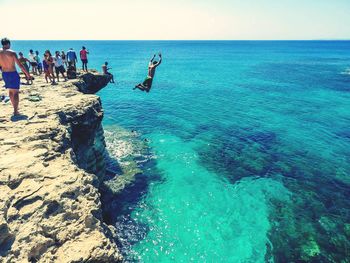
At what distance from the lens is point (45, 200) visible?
25.1ft

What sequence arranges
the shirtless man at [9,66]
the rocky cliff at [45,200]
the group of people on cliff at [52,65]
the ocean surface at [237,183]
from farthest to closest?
the group of people on cliff at [52,65] < the ocean surface at [237,183] < the shirtless man at [9,66] < the rocky cliff at [45,200]

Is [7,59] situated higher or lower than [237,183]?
higher

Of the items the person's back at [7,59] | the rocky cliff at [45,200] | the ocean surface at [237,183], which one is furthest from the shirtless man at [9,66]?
the ocean surface at [237,183]

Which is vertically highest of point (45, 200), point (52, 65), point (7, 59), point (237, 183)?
point (7, 59)

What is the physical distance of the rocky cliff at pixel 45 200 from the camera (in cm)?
656

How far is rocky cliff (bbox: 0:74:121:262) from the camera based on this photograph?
21.5 ft

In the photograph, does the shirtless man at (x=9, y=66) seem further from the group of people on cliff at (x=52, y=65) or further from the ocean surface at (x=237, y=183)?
the ocean surface at (x=237, y=183)

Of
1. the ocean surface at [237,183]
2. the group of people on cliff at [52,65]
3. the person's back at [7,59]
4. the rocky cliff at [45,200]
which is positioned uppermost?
the person's back at [7,59]

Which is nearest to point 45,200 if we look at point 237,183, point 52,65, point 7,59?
point 7,59

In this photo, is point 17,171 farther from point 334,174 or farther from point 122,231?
point 334,174

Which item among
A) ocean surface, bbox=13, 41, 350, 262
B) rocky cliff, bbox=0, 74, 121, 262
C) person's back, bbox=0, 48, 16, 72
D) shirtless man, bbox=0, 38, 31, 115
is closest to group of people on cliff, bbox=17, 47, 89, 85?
shirtless man, bbox=0, 38, 31, 115

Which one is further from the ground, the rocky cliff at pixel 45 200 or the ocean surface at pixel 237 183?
the rocky cliff at pixel 45 200

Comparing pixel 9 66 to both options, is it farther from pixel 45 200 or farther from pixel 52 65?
pixel 52 65

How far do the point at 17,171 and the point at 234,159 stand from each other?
1975 centimetres
